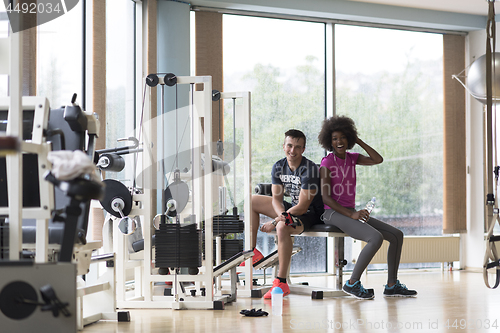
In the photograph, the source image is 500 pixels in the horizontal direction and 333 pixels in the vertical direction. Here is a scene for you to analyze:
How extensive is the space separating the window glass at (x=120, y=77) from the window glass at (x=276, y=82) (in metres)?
1.01

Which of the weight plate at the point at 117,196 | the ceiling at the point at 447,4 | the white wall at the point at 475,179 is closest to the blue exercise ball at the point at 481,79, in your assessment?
the ceiling at the point at 447,4

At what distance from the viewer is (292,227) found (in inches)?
160

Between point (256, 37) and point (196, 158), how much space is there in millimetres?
2678

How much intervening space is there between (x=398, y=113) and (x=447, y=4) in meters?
1.28

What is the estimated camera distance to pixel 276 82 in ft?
19.5

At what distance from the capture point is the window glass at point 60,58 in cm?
409

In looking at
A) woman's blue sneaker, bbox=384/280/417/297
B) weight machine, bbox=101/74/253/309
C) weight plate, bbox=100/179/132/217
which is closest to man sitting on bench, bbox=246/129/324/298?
weight machine, bbox=101/74/253/309

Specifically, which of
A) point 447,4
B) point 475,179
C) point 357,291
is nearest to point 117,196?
point 357,291

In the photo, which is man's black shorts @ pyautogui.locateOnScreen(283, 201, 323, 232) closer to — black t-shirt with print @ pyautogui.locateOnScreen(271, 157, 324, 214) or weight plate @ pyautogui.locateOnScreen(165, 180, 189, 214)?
black t-shirt with print @ pyautogui.locateOnScreen(271, 157, 324, 214)

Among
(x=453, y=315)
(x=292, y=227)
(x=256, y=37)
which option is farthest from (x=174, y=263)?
(x=256, y=37)

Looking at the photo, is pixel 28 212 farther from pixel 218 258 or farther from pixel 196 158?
pixel 218 258

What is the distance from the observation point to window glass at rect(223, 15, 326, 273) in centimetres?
581

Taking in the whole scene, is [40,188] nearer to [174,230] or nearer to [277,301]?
[174,230]

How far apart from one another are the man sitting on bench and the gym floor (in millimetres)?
357
